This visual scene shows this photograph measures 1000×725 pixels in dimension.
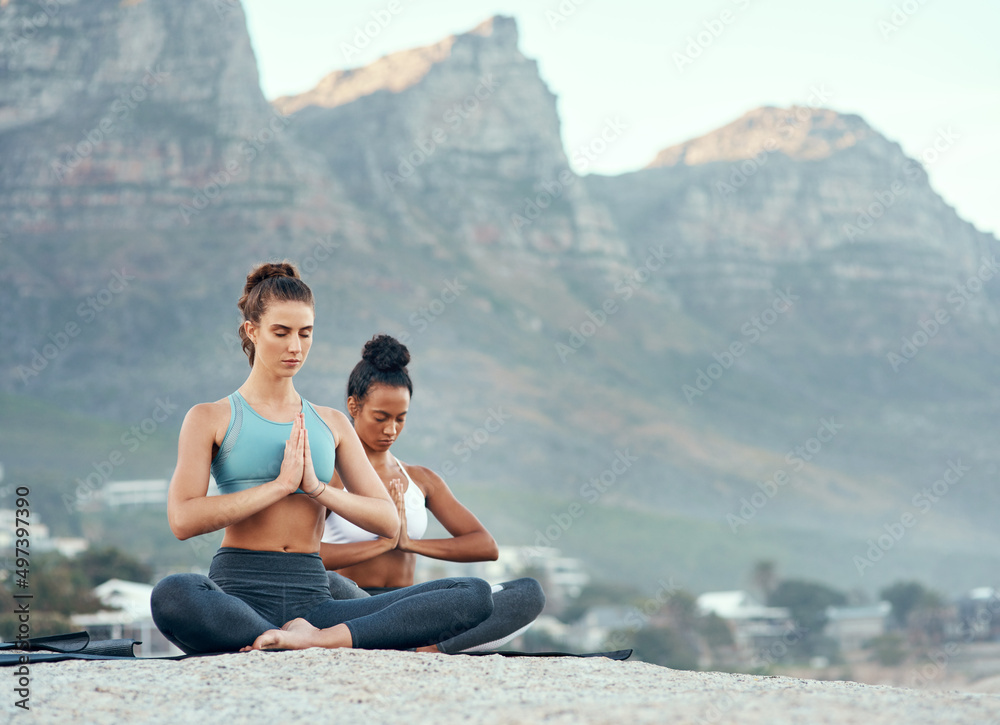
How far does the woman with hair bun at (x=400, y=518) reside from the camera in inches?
234

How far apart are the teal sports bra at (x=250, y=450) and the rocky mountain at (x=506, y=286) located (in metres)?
82.7

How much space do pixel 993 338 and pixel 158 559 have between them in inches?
4433

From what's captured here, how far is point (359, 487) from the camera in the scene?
5.24 metres

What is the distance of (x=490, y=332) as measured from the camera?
115875 millimetres
